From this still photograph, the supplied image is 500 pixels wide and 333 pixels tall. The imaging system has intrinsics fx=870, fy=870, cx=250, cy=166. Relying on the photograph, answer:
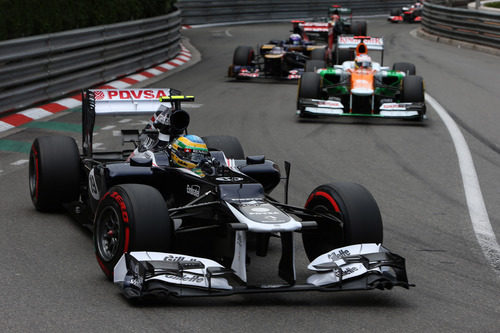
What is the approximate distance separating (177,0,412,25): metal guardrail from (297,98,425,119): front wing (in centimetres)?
2404

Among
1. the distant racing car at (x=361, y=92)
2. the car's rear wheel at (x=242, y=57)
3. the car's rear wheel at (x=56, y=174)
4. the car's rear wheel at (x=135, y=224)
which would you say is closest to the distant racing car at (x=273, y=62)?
the car's rear wheel at (x=242, y=57)

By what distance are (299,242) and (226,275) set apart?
73.6 inches

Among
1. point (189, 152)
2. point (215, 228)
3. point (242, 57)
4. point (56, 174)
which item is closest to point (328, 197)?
point (215, 228)

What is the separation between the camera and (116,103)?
9.35m

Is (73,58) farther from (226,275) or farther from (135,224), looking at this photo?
(226,275)

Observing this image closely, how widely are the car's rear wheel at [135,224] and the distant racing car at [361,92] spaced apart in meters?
9.11

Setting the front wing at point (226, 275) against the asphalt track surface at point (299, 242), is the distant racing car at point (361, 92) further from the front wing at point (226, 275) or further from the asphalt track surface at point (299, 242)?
the front wing at point (226, 275)

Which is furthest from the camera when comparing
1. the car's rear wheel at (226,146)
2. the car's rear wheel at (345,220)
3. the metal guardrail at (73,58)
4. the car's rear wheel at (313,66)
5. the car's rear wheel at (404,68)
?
the car's rear wheel at (313,66)

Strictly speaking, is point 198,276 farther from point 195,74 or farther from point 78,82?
point 195,74

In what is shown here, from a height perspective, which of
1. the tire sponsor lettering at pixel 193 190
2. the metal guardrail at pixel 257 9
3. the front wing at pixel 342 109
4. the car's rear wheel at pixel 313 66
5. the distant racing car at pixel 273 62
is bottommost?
the metal guardrail at pixel 257 9

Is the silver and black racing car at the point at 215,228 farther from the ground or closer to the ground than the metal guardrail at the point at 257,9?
farther from the ground

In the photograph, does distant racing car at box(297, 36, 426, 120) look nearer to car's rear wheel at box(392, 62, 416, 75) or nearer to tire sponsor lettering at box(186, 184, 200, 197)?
car's rear wheel at box(392, 62, 416, 75)

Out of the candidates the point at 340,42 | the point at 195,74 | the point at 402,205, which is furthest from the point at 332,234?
the point at 195,74

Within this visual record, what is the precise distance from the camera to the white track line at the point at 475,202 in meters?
7.81
